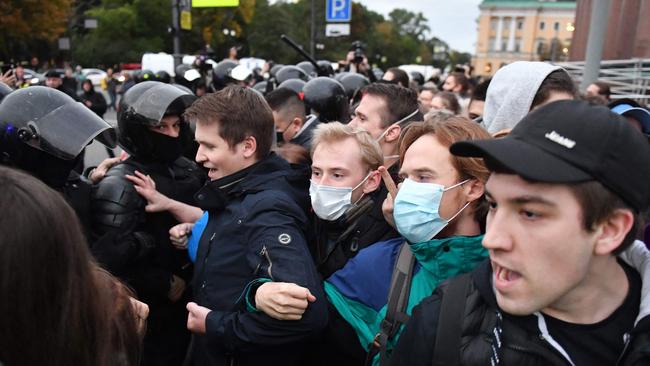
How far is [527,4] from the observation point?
98.1m

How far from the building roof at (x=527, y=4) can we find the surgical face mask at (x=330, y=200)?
10525cm

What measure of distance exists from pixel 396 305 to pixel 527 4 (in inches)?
4285

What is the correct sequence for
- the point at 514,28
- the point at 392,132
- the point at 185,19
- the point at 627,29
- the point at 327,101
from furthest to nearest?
the point at 514,28 → the point at 185,19 → the point at 627,29 → the point at 327,101 → the point at 392,132

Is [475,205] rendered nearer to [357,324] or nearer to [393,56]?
[357,324]

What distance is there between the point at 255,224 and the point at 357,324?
1.90 ft

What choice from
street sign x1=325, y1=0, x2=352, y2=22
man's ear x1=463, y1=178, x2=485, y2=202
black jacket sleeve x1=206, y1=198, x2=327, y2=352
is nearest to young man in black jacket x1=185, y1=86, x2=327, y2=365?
black jacket sleeve x1=206, y1=198, x2=327, y2=352

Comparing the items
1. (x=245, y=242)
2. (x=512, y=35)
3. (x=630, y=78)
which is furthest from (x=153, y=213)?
(x=512, y=35)

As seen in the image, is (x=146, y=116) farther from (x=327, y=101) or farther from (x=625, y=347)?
(x=327, y=101)

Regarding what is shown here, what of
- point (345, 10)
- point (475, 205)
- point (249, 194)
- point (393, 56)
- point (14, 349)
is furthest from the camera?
point (393, 56)

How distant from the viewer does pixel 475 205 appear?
79.8 inches

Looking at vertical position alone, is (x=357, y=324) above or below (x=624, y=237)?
below

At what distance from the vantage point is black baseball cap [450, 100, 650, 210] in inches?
47.8

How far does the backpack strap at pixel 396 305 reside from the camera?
1804mm

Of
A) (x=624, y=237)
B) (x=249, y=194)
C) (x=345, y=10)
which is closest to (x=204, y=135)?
(x=249, y=194)
